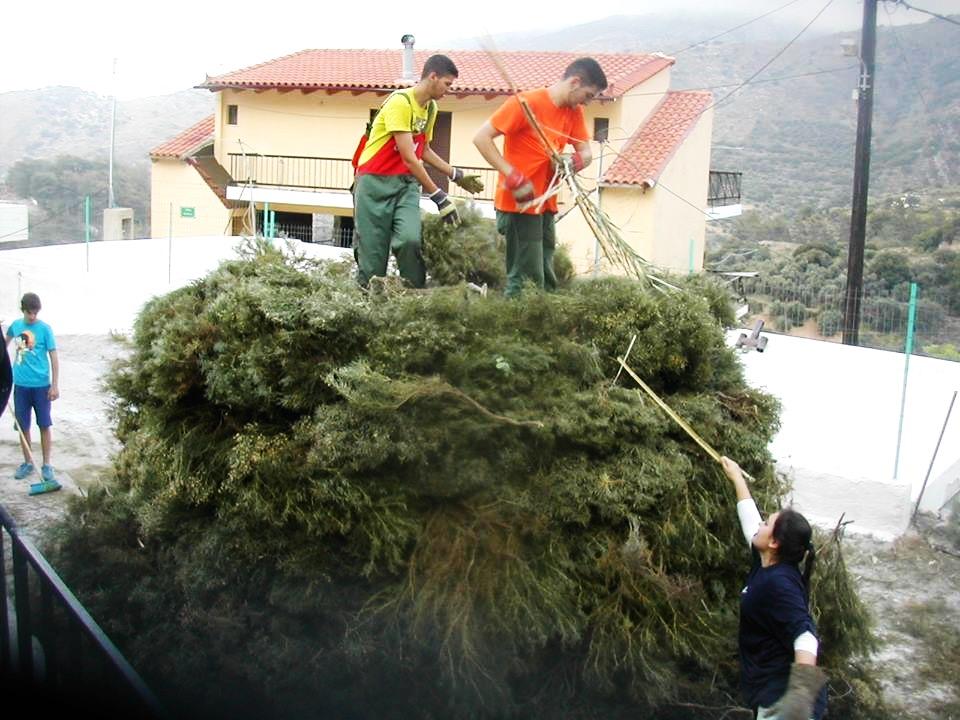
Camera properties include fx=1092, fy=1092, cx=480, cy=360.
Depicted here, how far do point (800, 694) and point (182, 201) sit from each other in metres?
22.6

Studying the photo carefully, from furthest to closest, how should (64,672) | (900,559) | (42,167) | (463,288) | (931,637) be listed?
(42,167), (900,559), (931,637), (463,288), (64,672)

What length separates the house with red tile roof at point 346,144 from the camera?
1573 centimetres

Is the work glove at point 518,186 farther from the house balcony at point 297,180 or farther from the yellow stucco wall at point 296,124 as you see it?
the house balcony at point 297,180

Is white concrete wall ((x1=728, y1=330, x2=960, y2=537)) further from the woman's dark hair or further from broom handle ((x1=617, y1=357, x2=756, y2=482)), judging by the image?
the woman's dark hair

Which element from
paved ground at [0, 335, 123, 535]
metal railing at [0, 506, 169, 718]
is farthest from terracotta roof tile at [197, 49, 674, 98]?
metal railing at [0, 506, 169, 718]

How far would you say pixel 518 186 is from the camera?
205 inches

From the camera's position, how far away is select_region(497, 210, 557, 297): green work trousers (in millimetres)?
5336

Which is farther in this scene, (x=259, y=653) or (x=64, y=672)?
(x=259, y=653)

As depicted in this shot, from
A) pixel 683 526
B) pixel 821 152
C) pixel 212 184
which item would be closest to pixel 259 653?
pixel 683 526

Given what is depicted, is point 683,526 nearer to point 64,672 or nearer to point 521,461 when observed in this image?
point 521,461

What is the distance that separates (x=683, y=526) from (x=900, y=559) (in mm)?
3743

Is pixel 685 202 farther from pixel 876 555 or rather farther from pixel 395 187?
pixel 395 187

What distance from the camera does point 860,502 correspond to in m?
7.95

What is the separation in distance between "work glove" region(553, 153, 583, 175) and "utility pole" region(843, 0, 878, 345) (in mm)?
8025
